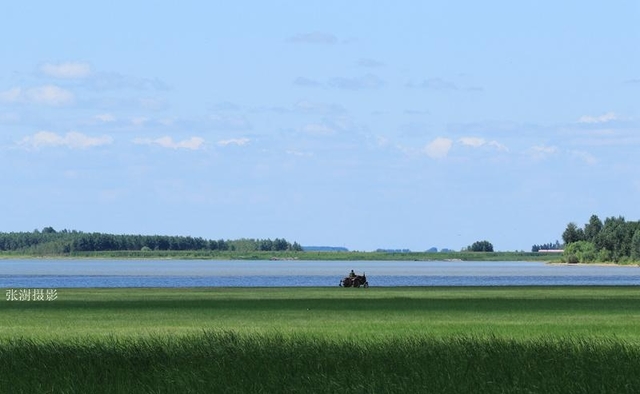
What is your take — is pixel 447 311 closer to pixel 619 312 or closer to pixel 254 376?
pixel 619 312

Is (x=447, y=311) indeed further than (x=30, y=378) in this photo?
Yes

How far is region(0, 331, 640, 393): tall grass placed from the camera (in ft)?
68.9

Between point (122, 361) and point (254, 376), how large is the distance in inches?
149

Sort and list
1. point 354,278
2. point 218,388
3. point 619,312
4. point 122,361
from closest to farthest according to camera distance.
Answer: point 218,388, point 122,361, point 619,312, point 354,278

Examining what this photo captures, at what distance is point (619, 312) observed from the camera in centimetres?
5381

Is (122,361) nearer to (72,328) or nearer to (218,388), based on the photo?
(218,388)

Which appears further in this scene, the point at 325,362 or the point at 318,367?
the point at 325,362

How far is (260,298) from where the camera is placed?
7200 centimetres

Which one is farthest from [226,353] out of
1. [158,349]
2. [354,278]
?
[354,278]

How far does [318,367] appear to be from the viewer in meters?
23.5

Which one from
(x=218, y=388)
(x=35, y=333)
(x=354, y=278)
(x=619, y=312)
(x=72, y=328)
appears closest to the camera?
(x=218, y=388)

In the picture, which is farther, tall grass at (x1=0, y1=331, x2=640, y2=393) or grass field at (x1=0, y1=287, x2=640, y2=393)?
grass field at (x1=0, y1=287, x2=640, y2=393)

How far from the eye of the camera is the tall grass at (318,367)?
68.9ft

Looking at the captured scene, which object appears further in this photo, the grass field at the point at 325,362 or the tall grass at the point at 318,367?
the grass field at the point at 325,362
